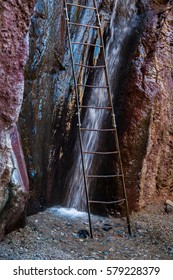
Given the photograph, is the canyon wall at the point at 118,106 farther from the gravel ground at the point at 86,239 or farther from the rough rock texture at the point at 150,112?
the gravel ground at the point at 86,239

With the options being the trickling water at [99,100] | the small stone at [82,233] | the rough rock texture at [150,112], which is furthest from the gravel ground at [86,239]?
the rough rock texture at [150,112]

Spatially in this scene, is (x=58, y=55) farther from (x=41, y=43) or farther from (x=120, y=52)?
(x=120, y=52)

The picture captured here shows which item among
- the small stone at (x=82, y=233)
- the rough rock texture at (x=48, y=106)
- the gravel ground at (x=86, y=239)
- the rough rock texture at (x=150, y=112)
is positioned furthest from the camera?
the rough rock texture at (x=150, y=112)

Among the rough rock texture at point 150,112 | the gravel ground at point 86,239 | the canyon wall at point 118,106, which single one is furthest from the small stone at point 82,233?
the rough rock texture at point 150,112

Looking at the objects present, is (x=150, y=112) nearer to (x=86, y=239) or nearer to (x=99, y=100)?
(x=99, y=100)

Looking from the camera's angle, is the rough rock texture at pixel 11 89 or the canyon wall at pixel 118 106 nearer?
the rough rock texture at pixel 11 89

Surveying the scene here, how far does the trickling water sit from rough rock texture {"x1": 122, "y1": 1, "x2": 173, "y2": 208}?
322 millimetres

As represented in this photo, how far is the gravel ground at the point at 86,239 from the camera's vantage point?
4.19 meters

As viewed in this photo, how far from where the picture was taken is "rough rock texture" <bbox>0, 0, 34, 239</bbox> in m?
3.83

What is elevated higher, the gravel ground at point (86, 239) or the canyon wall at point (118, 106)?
the canyon wall at point (118, 106)

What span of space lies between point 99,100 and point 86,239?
214 centimetres

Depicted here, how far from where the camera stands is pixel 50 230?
187 inches

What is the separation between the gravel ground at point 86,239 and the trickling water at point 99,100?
0.38 meters

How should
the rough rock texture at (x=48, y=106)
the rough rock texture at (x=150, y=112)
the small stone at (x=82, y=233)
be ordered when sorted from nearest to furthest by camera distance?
1. the small stone at (x=82, y=233)
2. the rough rock texture at (x=48, y=106)
3. the rough rock texture at (x=150, y=112)
